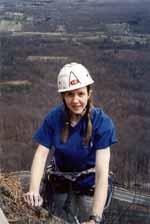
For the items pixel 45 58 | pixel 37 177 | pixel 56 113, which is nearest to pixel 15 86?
pixel 45 58

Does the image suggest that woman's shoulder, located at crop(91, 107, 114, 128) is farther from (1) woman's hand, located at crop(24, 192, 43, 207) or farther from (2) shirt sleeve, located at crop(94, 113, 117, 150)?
(1) woman's hand, located at crop(24, 192, 43, 207)

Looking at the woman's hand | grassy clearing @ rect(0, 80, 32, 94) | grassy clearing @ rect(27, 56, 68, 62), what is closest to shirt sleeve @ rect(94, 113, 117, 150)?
the woman's hand

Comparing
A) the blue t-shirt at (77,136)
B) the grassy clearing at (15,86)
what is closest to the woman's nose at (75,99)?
the blue t-shirt at (77,136)

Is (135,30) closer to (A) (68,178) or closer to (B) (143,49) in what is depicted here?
(B) (143,49)

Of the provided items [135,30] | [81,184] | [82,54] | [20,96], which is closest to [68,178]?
[81,184]

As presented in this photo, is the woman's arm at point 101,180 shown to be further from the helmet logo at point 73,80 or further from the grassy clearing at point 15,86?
the grassy clearing at point 15,86

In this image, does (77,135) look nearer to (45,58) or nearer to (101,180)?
(101,180)
